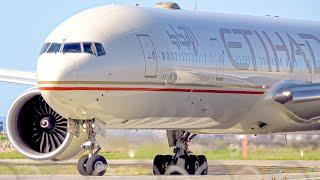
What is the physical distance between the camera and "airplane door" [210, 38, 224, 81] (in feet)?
114

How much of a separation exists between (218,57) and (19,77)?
6526mm

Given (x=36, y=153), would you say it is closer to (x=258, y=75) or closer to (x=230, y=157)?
(x=258, y=75)

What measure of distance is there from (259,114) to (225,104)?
1.55 metres

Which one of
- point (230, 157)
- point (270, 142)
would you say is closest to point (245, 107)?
point (270, 142)

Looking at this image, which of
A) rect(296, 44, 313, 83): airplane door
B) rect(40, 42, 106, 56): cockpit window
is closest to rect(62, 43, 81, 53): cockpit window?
rect(40, 42, 106, 56): cockpit window

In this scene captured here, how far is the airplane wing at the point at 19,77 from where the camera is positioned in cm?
3706

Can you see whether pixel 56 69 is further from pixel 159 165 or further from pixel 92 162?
pixel 159 165

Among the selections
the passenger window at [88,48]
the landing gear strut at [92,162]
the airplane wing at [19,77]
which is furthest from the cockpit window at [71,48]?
the airplane wing at [19,77]

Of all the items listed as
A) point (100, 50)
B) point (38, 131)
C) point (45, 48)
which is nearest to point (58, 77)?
point (100, 50)

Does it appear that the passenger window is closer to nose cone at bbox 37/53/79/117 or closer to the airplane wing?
nose cone at bbox 37/53/79/117

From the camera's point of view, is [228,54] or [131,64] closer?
[131,64]

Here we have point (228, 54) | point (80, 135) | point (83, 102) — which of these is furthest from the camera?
point (228, 54)

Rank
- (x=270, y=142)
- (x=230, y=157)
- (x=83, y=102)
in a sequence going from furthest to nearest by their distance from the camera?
1. (x=230, y=157)
2. (x=270, y=142)
3. (x=83, y=102)

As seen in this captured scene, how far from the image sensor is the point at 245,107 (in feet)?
116
